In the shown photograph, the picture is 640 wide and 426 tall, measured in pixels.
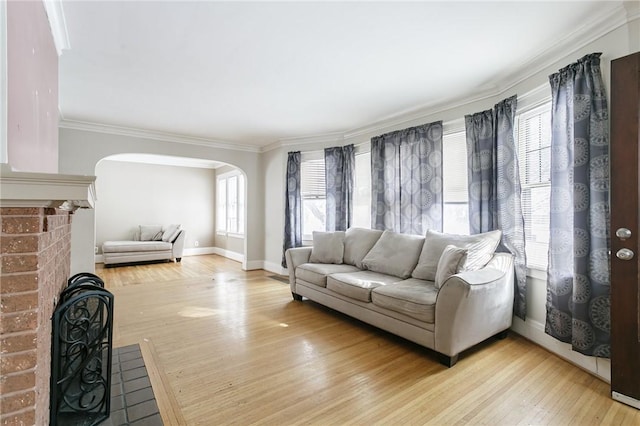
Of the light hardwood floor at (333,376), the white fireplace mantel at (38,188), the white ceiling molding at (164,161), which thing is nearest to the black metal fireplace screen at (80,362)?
the light hardwood floor at (333,376)

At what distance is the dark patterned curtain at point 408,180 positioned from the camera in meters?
3.69

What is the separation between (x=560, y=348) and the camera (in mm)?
2484

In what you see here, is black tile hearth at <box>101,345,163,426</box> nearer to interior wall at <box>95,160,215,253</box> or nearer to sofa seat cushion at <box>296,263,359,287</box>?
sofa seat cushion at <box>296,263,359,287</box>

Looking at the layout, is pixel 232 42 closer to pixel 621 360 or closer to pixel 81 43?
pixel 81 43

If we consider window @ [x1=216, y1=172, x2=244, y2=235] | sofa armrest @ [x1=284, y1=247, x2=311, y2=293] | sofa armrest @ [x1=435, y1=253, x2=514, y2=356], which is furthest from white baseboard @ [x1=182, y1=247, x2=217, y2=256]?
sofa armrest @ [x1=435, y1=253, x2=514, y2=356]

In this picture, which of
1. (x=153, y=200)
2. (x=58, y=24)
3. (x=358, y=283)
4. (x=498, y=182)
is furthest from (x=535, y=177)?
(x=153, y=200)

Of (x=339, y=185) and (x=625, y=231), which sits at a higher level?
(x=339, y=185)

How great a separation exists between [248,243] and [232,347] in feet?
11.5

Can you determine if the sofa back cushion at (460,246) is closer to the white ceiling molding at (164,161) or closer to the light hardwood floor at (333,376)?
the light hardwood floor at (333,376)

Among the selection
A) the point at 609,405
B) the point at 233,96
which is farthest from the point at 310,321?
the point at 233,96

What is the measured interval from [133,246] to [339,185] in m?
4.62

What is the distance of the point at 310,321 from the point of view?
330 cm

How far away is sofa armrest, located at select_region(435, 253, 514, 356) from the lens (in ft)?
7.48

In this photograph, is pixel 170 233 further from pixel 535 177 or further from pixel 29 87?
pixel 535 177
